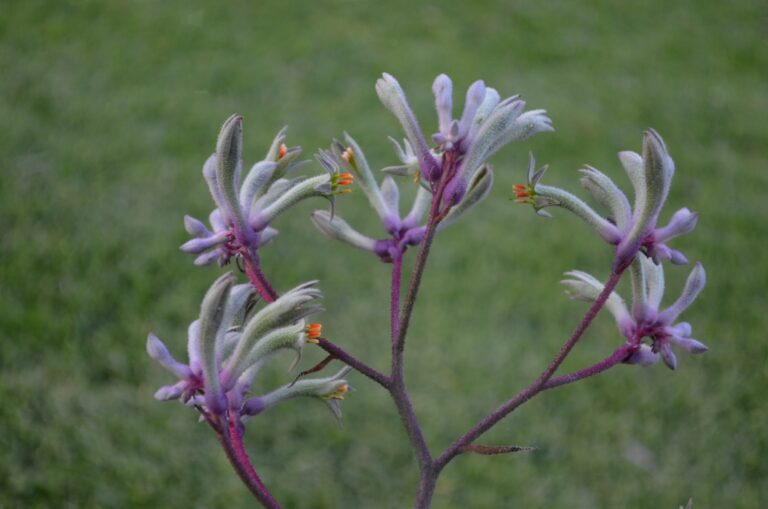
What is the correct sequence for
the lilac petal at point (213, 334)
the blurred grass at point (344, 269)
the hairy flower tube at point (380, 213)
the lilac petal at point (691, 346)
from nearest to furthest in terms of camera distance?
the lilac petal at point (213, 334)
the lilac petal at point (691, 346)
the hairy flower tube at point (380, 213)
the blurred grass at point (344, 269)

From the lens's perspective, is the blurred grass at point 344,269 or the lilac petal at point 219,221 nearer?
the lilac petal at point 219,221

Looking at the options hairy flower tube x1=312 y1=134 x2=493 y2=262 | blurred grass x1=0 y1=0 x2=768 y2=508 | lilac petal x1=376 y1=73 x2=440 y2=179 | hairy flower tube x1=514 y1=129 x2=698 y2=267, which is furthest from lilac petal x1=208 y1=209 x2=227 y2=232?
blurred grass x1=0 y1=0 x2=768 y2=508

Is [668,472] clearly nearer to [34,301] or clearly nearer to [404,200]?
[404,200]

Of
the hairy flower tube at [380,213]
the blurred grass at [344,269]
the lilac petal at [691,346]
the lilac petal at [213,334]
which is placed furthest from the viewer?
the blurred grass at [344,269]

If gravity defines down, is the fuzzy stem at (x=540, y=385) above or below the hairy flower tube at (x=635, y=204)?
below

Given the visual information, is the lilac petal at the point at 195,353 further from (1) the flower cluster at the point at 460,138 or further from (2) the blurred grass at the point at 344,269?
(2) the blurred grass at the point at 344,269

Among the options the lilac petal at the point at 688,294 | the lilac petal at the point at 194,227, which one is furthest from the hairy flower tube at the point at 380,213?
the lilac petal at the point at 688,294

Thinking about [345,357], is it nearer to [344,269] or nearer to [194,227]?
[194,227]
